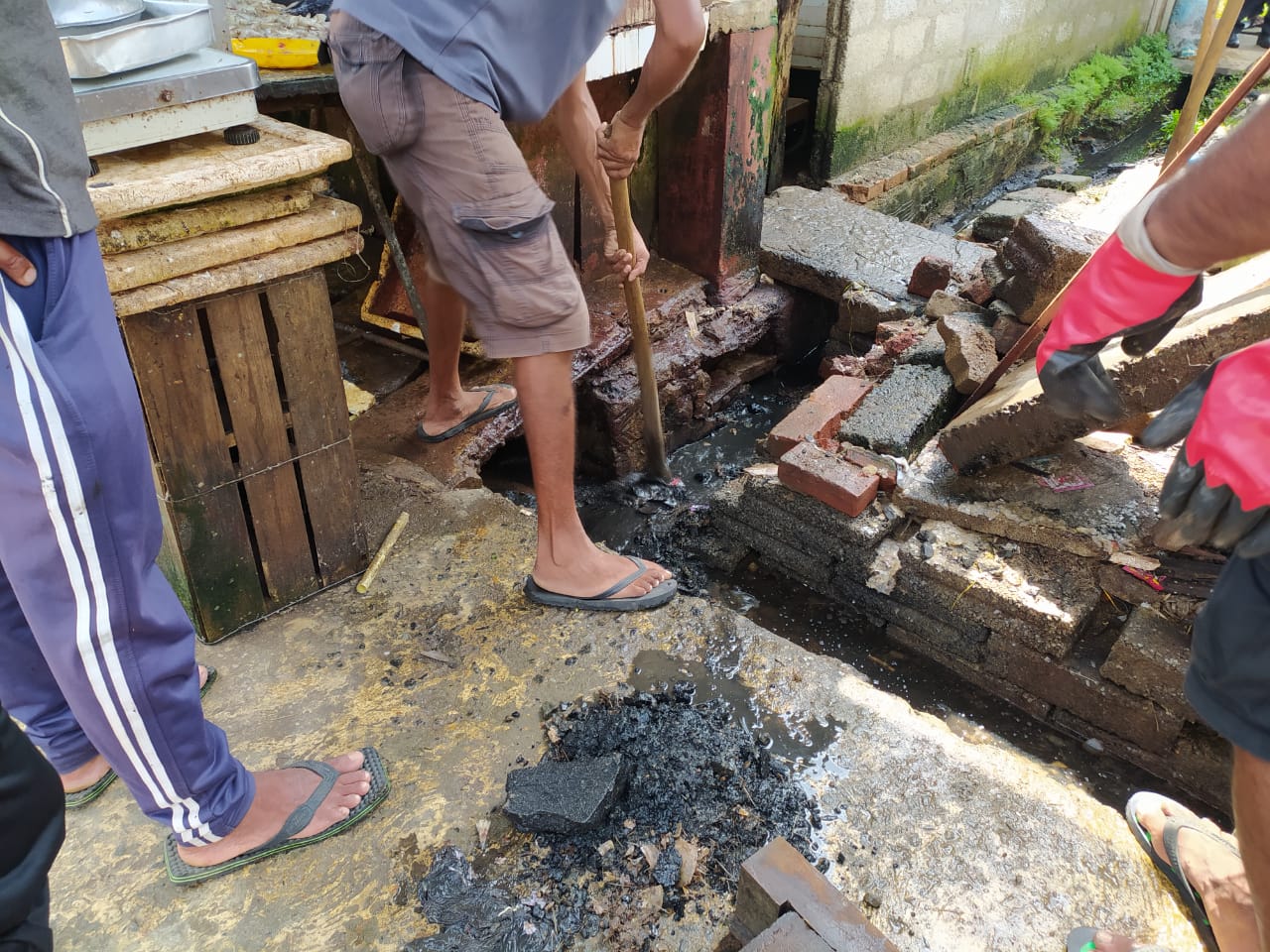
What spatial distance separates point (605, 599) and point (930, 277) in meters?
2.96

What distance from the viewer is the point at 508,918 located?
1729 millimetres

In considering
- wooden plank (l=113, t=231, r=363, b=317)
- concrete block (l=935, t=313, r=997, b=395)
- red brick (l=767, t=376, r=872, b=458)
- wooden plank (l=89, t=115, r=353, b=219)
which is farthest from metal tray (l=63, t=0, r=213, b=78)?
concrete block (l=935, t=313, r=997, b=395)

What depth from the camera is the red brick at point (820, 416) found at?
3.38m

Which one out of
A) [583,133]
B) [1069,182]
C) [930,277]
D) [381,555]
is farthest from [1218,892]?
[1069,182]

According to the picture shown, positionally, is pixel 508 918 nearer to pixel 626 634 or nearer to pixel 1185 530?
pixel 626 634

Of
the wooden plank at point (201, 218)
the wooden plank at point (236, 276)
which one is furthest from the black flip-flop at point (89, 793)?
the wooden plank at point (201, 218)

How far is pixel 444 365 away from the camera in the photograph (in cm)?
347

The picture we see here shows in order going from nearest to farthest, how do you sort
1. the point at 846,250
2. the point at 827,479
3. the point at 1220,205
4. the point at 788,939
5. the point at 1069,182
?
the point at 1220,205
the point at 788,939
the point at 827,479
the point at 846,250
the point at 1069,182

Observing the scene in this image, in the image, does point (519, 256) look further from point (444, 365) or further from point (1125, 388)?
point (1125, 388)

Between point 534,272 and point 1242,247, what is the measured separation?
1.51 meters

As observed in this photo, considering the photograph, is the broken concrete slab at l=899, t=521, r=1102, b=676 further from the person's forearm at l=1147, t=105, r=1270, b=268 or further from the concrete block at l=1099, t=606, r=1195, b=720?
the person's forearm at l=1147, t=105, r=1270, b=268

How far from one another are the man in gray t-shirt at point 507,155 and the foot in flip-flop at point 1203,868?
135cm

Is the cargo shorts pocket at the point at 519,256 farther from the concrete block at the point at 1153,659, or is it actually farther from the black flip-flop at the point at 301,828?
the concrete block at the point at 1153,659

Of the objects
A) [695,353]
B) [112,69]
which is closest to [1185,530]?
[112,69]
